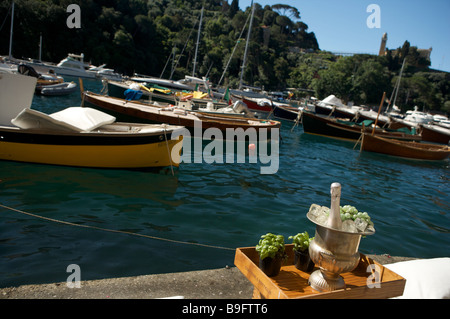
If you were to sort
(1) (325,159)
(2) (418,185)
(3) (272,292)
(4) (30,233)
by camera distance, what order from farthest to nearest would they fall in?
(1) (325,159)
(2) (418,185)
(4) (30,233)
(3) (272,292)

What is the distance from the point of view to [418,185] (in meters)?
13.8

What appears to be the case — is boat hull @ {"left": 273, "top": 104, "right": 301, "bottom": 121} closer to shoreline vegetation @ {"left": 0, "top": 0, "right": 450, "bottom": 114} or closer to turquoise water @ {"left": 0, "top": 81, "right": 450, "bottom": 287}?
turquoise water @ {"left": 0, "top": 81, "right": 450, "bottom": 287}

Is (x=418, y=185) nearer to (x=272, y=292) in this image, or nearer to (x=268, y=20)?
(x=272, y=292)

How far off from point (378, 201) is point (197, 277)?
8.11 m

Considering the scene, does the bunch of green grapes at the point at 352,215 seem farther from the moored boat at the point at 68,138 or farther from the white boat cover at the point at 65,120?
the white boat cover at the point at 65,120

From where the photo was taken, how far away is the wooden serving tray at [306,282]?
274 cm

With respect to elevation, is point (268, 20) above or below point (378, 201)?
above

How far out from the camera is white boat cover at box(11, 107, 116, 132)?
852 cm
